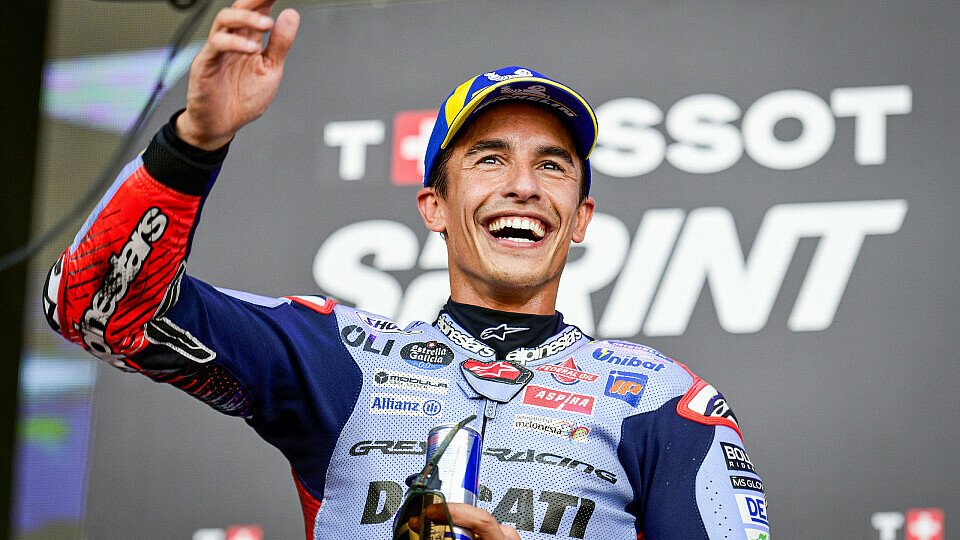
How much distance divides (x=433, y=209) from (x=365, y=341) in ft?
0.98

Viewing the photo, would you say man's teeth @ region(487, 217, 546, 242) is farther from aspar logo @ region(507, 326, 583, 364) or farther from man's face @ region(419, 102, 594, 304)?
aspar logo @ region(507, 326, 583, 364)

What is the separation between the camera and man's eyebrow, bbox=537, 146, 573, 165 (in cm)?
184

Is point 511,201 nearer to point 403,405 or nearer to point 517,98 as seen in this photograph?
point 517,98

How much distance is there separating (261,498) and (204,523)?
0.44 feet

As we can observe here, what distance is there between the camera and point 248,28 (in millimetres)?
1283

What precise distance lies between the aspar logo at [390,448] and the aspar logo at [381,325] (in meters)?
0.18

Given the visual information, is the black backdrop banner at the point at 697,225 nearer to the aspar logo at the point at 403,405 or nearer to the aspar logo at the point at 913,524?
the aspar logo at the point at 913,524

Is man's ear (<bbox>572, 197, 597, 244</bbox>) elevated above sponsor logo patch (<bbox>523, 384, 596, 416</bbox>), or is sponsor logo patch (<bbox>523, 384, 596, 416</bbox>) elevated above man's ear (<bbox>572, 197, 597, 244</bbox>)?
man's ear (<bbox>572, 197, 597, 244</bbox>)

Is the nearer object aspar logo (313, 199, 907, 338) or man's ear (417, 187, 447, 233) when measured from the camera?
man's ear (417, 187, 447, 233)

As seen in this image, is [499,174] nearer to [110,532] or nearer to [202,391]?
[202,391]

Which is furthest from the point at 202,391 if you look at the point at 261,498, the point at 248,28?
the point at 261,498

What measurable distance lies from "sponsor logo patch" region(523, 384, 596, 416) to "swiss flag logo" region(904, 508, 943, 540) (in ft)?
3.54

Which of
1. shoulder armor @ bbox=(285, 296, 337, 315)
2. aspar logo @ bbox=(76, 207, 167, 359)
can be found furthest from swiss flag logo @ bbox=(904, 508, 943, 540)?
aspar logo @ bbox=(76, 207, 167, 359)

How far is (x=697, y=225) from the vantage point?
277cm
